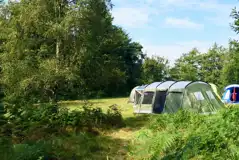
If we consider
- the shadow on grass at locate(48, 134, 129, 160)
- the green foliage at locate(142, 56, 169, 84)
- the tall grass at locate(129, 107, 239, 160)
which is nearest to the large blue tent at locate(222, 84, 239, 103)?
the green foliage at locate(142, 56, 169, 84)

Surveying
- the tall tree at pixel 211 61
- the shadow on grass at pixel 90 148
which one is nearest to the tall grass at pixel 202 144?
the shadow on grass at pixel 90 148

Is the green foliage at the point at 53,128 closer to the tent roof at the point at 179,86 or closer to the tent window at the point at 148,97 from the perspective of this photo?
the tent window at the point at 148,97

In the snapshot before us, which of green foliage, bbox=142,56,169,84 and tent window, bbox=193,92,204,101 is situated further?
green foliage, bbox=142,56,169,84

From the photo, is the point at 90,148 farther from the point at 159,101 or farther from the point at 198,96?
the point at 198,96

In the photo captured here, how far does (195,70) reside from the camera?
121ft

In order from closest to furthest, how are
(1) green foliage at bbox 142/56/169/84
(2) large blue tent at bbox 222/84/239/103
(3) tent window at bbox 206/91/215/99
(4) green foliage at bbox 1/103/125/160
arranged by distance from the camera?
(4) green foliage at bbox 1/103/125/160 → (3) tent window at bbox 206/91/215/99 → (2) large blue tent at bbox 222/84/239/103 → (1) green foliage at bbox 142/56/169/84

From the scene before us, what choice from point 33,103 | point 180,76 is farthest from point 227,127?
point 180,76

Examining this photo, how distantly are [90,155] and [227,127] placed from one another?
332 centimetres

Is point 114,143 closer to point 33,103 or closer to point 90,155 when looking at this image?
point 90,155

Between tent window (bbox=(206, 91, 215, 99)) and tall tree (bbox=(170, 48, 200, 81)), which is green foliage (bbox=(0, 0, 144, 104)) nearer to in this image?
tent window (bbox=(206, 91, 215, 99))

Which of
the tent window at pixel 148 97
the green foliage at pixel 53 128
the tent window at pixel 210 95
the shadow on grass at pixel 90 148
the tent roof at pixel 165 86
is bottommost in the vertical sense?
the shadow on grass at pixel 90 148

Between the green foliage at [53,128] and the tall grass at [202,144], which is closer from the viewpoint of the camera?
the tall grass at [202,144]

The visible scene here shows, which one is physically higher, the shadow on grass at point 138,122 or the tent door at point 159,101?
the tent door at point 159,101

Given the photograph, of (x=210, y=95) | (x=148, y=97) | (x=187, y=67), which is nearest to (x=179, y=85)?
(x=210, y=95)
